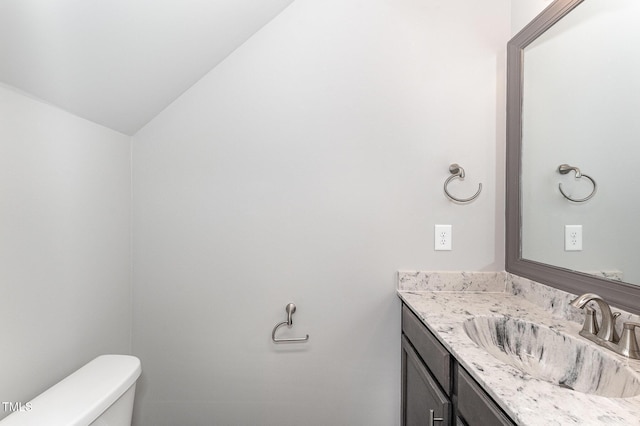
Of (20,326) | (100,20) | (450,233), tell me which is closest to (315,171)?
(450,233)

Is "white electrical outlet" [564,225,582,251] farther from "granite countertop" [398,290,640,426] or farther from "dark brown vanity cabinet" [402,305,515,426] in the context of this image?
"dark brown vanity cabinet" [402,305,515,426]

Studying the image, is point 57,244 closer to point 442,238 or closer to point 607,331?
point 442,238

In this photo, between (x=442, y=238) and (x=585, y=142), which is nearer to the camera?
(x=585, y=142)

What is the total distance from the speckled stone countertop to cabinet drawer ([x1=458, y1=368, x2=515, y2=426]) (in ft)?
0.13

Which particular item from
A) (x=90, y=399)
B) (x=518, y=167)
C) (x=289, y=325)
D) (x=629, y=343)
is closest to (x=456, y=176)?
(x=518, y=167)

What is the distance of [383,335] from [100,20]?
1.69m

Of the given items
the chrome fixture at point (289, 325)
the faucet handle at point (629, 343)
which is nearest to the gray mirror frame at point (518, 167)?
the faucet handle at point (629, 343)

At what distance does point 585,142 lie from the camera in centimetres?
112

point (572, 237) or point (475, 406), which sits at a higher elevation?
point (572, 237)

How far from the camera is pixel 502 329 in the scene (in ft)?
3.82

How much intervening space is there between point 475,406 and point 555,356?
438mm

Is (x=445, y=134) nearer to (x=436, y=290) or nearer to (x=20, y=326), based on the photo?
(x=436, y=290)

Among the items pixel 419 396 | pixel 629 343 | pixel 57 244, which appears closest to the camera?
pixel 629 343

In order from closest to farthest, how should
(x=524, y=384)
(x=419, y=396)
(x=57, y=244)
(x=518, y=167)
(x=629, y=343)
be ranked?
1. (x=524, y=384)
2. (x=629, y=343)
3. (x=57, y=244)
4. (x=419, y=396)
5. (x=518, y=167)
